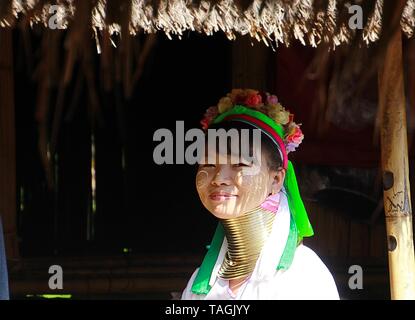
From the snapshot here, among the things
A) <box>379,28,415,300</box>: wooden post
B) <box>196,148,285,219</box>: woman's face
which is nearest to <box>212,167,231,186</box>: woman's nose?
<box>196,148,285,219</box>: woman's face

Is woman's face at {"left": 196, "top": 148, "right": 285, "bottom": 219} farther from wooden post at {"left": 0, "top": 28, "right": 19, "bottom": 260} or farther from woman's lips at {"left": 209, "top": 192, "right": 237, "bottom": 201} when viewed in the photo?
wooden post at {"left": 0, "top": 28, "right": 19, "bottom": 260}

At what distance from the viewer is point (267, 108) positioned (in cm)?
372

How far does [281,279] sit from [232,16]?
39.3 inches

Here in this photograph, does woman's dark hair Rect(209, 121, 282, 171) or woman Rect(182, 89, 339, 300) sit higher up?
woman's dark hair Rect(209, 121, 282, 171)

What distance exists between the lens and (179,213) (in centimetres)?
604

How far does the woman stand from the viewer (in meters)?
3.55

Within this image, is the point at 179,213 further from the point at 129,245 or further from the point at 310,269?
the point at 310,269

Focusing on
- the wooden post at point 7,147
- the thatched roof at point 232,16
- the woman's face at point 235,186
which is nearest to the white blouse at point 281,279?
the woman's face at point 235,186

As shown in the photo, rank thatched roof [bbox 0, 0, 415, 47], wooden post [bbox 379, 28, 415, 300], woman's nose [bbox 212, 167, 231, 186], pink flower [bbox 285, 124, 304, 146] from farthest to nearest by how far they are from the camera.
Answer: wooden post [bbox 379, 28, 415, 300] < pink flower [bbox 285, 124, 304, 146] < woman's nose [bbox 212, 167, 231, 186] < thatched roof [bbox 0, 0, 415, 47]

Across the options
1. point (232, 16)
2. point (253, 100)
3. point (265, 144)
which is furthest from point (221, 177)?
point (232, 16)

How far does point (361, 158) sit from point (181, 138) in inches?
55.0

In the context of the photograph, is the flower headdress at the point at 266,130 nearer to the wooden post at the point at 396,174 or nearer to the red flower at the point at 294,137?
the red flower at the point at 294,137

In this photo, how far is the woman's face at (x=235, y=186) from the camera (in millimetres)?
3613

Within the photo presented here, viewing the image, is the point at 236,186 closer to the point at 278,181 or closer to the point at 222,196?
the point at 222,196
